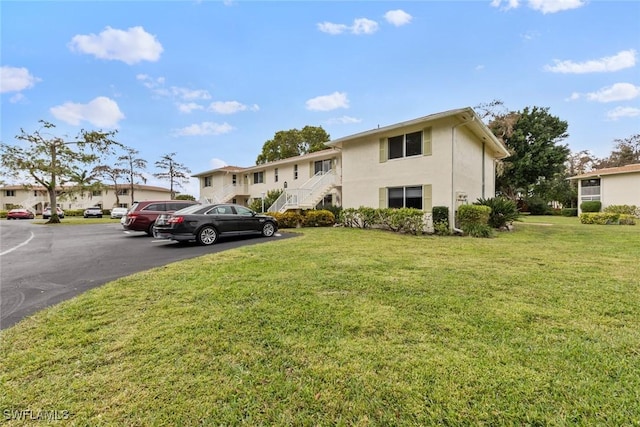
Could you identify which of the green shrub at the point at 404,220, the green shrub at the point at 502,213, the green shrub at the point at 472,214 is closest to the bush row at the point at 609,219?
the green shrub at the point at 502,213

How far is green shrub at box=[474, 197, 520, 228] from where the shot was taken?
42.6 feet

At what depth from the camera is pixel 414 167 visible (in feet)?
41.7

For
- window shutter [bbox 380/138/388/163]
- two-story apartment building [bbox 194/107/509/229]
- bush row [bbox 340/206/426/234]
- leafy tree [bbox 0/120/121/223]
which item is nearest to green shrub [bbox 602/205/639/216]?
two-story apartment building [bbox 194/107/509/229]

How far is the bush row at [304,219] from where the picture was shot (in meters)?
14.6

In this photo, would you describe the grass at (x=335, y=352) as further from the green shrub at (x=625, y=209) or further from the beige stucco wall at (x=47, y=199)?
the beige stucco wall at (x=47, y=199)

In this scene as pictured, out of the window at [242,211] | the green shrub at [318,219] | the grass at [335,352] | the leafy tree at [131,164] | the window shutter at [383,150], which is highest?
the leafy tree at [131,164]

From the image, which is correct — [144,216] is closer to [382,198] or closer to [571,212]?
[382,198]

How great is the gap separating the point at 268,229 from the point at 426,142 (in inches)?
310

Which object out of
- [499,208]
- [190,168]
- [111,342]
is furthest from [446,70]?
[190,168]

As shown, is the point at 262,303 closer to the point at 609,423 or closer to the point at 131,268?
the point at 609,423

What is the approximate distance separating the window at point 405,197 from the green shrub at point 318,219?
3304 mm

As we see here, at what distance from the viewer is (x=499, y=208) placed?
13188 millimetres

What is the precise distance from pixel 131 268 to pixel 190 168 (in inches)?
1413

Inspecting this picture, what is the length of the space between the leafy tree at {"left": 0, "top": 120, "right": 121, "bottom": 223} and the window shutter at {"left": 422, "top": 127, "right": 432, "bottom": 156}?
1030 inches
